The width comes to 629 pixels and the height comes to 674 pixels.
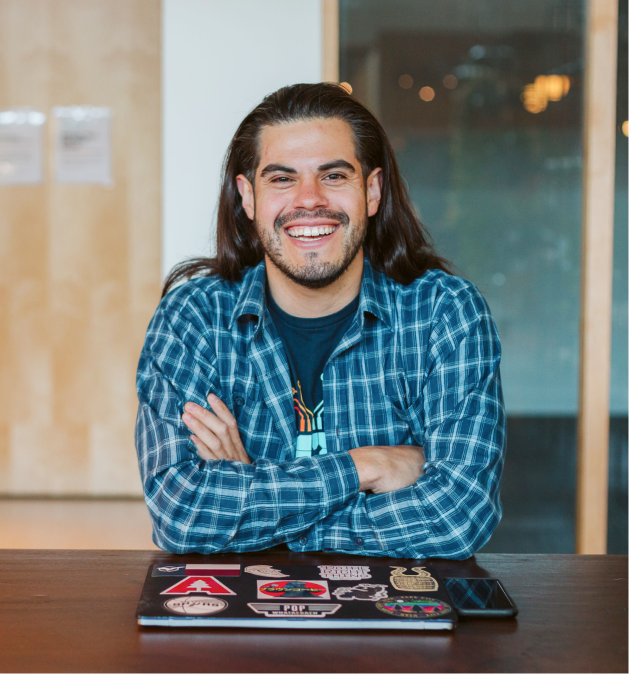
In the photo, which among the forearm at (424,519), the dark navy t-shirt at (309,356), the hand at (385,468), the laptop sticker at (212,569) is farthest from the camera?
the dark navy t-shirt at (309,356)

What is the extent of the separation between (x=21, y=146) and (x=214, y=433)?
8.11 ft

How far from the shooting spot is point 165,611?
821 millimetres

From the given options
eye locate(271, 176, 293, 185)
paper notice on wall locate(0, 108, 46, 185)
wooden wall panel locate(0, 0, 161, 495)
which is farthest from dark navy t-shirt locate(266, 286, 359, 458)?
paper notice on wall locate(0, 108, 46, 185)

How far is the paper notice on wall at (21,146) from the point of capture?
10.8 ft

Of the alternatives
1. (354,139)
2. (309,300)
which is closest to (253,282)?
(309,300)

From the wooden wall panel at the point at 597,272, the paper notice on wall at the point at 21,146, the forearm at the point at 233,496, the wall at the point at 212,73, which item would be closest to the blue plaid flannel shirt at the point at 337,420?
the forearm at the point at 233,496

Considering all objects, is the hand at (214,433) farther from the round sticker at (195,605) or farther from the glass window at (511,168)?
the glass window at (511,168)

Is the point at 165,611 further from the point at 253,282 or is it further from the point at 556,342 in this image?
the point at 556,342

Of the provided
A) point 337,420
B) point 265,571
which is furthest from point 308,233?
point 265,571

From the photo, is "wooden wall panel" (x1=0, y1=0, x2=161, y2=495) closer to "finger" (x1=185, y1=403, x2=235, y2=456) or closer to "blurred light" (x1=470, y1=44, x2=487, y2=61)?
"blurred light" (x1=470, y1=44, x2=487, y2=61)

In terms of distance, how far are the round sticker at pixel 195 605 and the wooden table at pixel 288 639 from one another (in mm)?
27

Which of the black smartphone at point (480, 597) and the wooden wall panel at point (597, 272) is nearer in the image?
the black smartphone at point (480, 597)

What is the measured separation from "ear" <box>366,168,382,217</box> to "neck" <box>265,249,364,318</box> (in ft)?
0.49

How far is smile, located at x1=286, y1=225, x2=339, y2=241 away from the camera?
1578 mm
